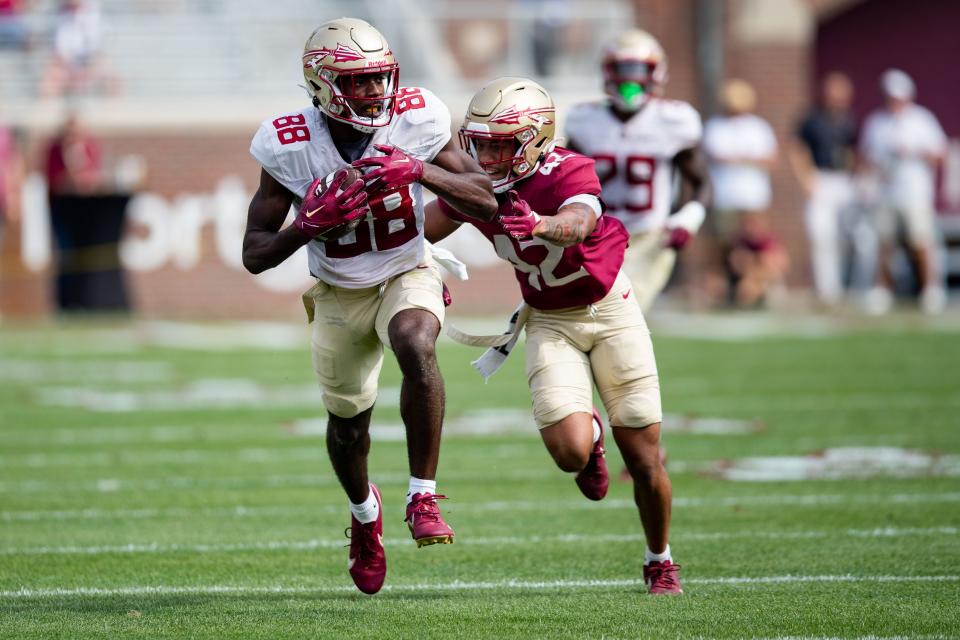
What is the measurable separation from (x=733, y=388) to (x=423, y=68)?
8.30m

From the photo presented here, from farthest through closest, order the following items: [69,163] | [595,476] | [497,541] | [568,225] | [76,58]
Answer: [76,58] → [69,163] → [497,541] → [595,476] → [568,225]

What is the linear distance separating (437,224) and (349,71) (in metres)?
0.82

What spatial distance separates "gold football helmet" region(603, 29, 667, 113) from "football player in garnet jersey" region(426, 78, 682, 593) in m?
2.40

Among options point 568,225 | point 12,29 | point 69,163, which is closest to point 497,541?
point 568,225

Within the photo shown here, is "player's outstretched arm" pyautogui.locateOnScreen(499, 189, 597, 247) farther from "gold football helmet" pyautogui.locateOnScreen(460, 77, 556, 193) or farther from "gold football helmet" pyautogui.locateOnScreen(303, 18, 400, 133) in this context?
"gold football helmet" pyautogui.locateOnScreen(303, 18, 400, 133)

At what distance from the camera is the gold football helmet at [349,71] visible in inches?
203

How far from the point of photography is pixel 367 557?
5.59m

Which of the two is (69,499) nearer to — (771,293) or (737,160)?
(737,160)

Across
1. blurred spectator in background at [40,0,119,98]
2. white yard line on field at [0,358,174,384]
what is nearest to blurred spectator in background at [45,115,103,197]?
blurred spectator in background at [40,0,119,98]

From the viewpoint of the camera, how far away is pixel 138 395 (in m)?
11.4

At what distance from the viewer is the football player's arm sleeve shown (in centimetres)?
579

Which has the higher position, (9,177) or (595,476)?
(9,177)

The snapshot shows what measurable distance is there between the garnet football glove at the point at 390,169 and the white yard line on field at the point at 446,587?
1441 millimetres

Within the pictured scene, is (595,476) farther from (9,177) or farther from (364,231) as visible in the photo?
(9,177)
